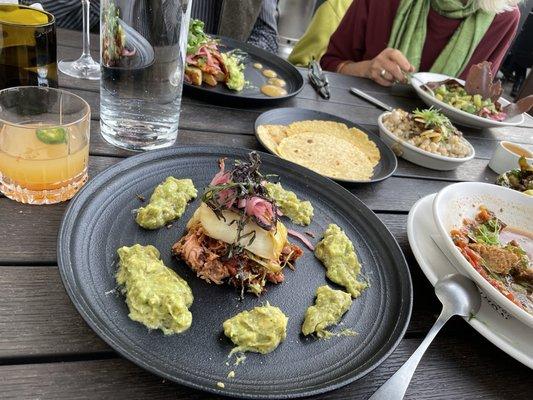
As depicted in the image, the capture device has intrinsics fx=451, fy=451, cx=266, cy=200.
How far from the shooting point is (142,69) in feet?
3.91

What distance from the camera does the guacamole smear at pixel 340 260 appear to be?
940 millimetres

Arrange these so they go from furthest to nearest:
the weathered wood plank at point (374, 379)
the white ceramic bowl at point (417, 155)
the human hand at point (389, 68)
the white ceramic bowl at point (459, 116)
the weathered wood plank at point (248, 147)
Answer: the human hand at point (389, 68), the white ceramic bowl at point (459, 116), the white ceramic bowl at point (417, 155), the weathered wood plank at point (248, 147), the weathered wood plank at point (374, 379)

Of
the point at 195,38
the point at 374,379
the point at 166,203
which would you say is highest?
the point at 195,38

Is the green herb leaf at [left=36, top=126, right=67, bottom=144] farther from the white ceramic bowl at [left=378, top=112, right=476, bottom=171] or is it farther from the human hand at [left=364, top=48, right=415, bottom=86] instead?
the human hand at [left=364, top=48, right=415, bottom=86]

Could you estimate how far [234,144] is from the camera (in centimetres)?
148

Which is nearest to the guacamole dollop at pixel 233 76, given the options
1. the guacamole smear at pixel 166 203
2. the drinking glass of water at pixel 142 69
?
the drinking glass of water at pixel 142 69

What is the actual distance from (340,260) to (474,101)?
1507 mm

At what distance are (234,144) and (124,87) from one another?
40 cm

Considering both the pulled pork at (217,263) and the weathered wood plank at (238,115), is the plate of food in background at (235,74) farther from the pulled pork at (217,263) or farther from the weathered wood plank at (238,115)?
the pulled pork at (217,263)

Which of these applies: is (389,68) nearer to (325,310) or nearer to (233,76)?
(233,76)

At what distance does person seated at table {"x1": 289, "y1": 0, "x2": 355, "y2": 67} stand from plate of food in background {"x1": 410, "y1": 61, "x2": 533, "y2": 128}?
1.22 m

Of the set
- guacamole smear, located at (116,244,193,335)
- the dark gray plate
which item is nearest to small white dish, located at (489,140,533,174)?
the dark gray plate

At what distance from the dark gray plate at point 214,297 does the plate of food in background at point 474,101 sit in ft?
3.68

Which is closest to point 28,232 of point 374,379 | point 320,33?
point 374,379
